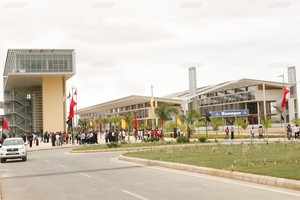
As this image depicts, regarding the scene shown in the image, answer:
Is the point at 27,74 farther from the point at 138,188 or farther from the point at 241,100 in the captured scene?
the point at 138,188

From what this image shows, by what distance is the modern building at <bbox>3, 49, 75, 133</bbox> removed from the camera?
84500 mm

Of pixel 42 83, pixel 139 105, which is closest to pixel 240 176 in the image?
pixel 42 83

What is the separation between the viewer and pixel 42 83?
88.7 metres

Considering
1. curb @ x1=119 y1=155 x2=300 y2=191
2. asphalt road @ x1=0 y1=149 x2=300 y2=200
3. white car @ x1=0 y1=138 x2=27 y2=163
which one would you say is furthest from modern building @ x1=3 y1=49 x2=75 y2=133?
asphalt road @ x1=0 y1=149 x2=300 y2=200

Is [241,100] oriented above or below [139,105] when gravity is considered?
below

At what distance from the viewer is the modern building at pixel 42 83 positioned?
277 feet

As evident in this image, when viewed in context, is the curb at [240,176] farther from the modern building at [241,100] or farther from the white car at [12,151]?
the modern building at [241,100]

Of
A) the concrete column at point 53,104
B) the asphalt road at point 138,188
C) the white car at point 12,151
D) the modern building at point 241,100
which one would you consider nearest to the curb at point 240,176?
the asphalt road at point 138,188

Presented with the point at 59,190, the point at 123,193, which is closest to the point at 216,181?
the point at 123,193

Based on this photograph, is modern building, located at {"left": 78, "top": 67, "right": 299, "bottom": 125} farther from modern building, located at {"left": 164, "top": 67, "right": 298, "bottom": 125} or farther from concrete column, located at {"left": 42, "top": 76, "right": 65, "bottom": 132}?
concrete column, located at {"left": 42, "top": 76, "right": 65, "bottom": 132}

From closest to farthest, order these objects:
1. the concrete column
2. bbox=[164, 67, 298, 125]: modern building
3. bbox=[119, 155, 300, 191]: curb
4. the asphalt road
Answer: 1. the asphalt road
2. bbox=[119, 155, 300, 191]: curb
3. the concrete column
4. bbox=[164, 67, 298, 125]: modern building

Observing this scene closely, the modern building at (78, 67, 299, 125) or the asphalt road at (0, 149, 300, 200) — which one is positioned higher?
the modern building at (78, 67, 299, 125)

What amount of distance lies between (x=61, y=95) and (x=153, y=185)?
78.4 m

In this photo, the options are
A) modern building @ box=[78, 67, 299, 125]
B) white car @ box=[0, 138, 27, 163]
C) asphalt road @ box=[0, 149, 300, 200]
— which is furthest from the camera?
modern building @ box=[78, 67, 299, 125]
